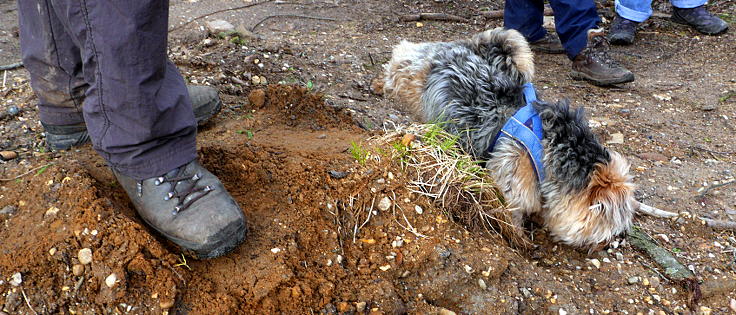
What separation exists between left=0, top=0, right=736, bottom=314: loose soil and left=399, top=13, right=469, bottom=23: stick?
220cm

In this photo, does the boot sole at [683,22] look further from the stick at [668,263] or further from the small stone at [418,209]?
the small stone at [418,209]

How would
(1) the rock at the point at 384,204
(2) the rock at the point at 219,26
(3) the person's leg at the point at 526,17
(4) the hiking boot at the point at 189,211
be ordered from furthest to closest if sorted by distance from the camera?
(3) the person's leg at the point at 526,17
(2) the rock at the point at 219,26
(1) the rock at the point at 384,204
(4) the hiking boot at the point at 189,211

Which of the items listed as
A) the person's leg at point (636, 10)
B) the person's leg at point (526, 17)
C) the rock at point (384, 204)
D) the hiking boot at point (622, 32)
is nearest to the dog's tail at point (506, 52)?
the rock at point (384, 204)

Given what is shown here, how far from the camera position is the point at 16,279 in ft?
6.59

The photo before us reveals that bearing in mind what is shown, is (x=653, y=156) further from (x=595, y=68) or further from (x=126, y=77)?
(x=126, y=77)

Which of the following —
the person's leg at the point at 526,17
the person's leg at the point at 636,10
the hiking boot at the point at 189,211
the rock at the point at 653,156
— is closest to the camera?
the hiking boot at the point at 189,211

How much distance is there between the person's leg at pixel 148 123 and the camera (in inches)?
78.0

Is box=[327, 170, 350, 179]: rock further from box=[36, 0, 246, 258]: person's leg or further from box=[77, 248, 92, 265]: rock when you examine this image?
box=[77, 248, 92, 265]: rock

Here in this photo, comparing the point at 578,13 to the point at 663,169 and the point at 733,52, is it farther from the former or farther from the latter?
the point at 733,52

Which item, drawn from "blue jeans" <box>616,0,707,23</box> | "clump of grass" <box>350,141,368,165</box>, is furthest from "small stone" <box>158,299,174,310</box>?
"blue jeans" <box>616,0,707,23</box>

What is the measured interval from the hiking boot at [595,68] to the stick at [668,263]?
100 inches

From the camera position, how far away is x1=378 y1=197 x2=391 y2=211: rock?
2.73 m

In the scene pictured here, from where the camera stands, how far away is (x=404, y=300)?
7.86 feet

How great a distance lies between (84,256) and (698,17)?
24.3 feet
